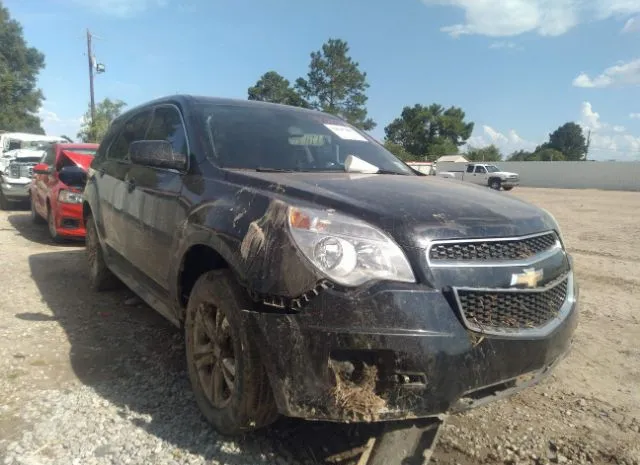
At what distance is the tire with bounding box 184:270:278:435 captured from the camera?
7.58 feet

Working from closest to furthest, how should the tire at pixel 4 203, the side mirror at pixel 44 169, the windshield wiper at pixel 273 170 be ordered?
the windshield wiper at pixel 273 170 < the side mirror at pixel 44 169 < the tire at pixel 4 203

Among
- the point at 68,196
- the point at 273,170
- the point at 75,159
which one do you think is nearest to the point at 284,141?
the point at 273,170

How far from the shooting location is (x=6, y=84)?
182 ft

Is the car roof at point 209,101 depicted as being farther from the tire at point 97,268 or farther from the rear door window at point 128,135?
the tire at point 97,268

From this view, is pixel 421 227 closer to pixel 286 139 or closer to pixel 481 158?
pixel 286 139

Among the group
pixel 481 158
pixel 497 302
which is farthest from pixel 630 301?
pixel 481 158

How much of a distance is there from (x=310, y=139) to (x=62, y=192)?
5.65 meters

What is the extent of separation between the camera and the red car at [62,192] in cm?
778

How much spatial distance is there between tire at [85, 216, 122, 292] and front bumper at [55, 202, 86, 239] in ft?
Answer: 8.17

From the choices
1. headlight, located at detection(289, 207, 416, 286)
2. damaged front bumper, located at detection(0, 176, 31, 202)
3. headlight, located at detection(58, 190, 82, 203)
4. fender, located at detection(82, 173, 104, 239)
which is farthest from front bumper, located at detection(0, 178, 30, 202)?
headlight, located at detection(289, 207, 416, 286)

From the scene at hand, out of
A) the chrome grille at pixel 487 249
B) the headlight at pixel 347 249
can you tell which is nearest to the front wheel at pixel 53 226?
the headlight at pixel 347 249

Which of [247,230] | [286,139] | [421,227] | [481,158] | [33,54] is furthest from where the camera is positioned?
[481,158]

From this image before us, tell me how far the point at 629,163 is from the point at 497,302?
43.5 metres

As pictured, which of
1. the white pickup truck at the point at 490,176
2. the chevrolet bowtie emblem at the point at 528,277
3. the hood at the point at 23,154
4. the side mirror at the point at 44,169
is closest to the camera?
the chevrolet bowtie emblem at the point at 528,277
